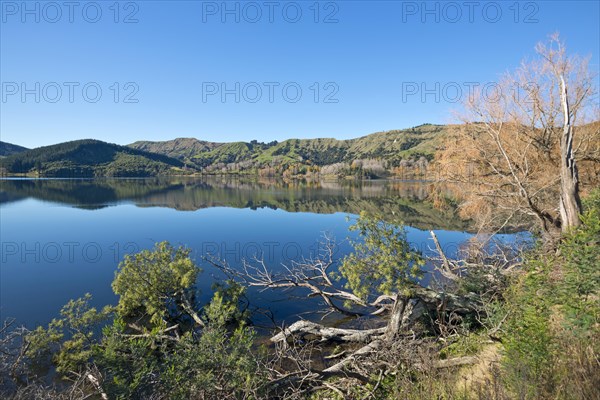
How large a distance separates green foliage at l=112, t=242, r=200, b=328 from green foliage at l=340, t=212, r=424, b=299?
9.80 meters

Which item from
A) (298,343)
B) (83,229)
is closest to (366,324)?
(298,343)

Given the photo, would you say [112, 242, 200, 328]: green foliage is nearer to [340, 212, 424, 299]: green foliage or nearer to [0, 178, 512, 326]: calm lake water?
[0, 178, 512, 326]: calm lake water

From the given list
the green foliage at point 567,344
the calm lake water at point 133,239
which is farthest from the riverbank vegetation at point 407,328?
the calm lake water at point 133,239

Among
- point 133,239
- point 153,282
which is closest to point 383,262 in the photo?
point 153,282

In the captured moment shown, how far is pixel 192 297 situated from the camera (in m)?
18.8

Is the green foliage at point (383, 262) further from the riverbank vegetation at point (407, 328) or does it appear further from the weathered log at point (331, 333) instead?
the weathered log at point (331, 333)

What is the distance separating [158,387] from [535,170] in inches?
852

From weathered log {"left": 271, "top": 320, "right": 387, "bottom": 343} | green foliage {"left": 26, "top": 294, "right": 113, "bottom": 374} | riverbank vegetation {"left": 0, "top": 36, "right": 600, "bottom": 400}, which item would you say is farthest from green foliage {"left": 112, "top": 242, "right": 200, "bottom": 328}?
weathered log {"left": 271, "top": 320, "right": 387, "bottom": 343}

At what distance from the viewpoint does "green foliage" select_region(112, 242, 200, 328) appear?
16.8m

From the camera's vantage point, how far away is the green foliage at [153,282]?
16781 mm

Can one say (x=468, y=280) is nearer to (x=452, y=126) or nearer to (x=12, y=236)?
(x=452, y=126)

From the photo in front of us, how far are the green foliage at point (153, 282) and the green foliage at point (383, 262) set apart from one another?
32.2 ft

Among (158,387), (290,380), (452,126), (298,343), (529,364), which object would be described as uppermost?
(452,126)

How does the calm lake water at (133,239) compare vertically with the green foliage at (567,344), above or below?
below
